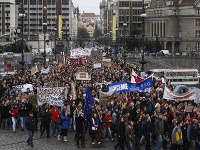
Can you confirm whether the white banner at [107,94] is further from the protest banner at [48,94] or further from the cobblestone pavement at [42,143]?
the cobblestone pavement at [42,143]

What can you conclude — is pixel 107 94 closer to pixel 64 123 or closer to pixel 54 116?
pixel 54 116

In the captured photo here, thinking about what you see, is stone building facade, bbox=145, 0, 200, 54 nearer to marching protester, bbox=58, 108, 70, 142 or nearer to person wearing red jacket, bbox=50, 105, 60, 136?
person wearing red jacket, bbox=50, 105, 60, 136

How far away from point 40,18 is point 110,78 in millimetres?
143554

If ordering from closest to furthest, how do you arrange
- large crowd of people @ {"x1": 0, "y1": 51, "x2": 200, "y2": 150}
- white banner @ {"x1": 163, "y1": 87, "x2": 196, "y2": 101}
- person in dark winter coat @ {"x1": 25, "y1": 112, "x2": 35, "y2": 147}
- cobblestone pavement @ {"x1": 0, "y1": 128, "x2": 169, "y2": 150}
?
1. large crowd of people @ {"x1": 0, "y1": 51, "x2": 200, "y2": 150}
2. cobblestone pavement @ {"x1": 0, "y1": 128, "x2": 169, "y2": 150}
3. person in dark winter coat @ {"x1": 25, "y1": 112, "x2": 35, "y2": 147}
4. white banner @ {"x1": 163, "y1": 87, "x2": 196, "y2": 101}

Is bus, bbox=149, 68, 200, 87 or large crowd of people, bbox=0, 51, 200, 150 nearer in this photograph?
large crowd of people, bbox=0, 51, 200, 150

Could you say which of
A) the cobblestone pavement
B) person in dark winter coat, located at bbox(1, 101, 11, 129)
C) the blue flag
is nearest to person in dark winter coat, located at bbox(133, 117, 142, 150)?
the cobblestone pavement

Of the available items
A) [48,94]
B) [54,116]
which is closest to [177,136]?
[54,116]

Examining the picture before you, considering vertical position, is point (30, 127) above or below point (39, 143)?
above

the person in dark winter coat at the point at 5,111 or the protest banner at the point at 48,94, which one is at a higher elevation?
the protest banner at the point at 48,94

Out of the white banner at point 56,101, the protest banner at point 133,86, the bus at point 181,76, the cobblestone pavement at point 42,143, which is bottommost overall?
the cobblestone pavement at point 42,143

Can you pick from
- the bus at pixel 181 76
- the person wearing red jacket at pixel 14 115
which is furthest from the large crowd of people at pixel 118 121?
the bus at pixel 181 76

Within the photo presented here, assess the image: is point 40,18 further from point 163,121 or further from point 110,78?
point 163,121

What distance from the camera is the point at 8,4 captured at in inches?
5704

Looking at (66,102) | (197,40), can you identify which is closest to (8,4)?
(197,40)
